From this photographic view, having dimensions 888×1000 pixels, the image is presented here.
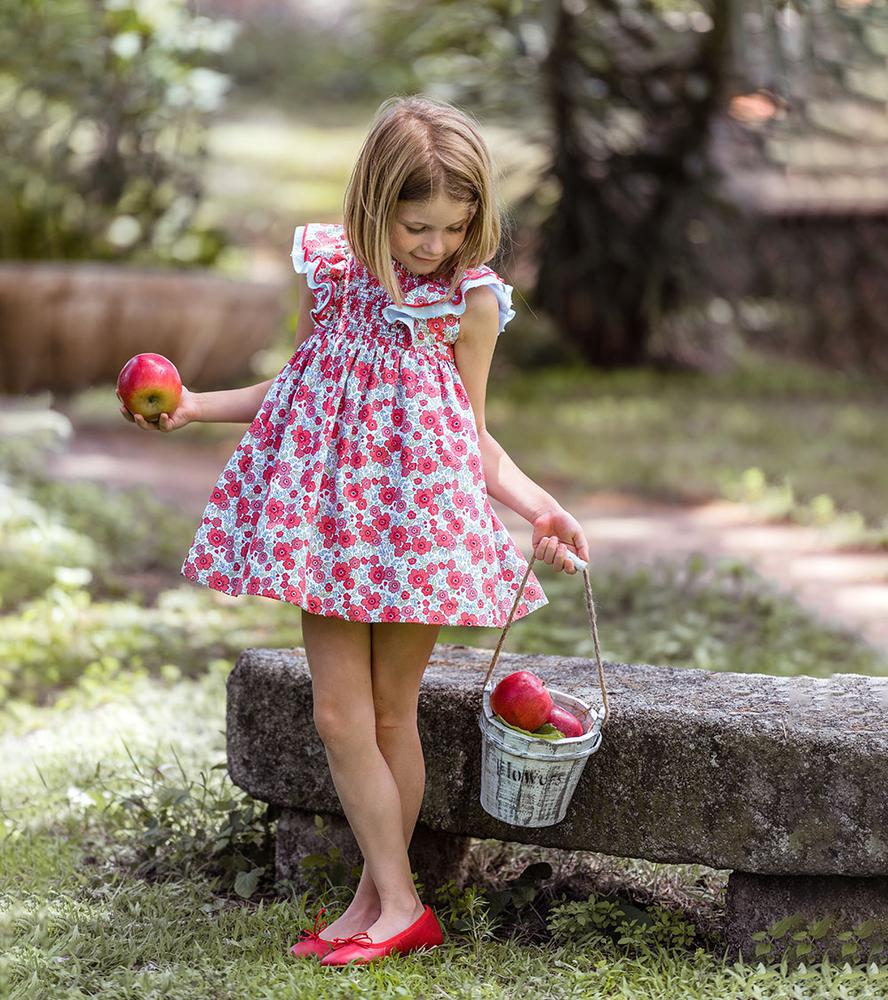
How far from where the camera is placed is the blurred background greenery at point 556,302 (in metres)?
4.98

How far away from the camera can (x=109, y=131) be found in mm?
8906

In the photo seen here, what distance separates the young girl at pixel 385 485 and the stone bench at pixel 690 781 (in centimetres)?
18

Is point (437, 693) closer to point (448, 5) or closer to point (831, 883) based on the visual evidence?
point (831, 883)

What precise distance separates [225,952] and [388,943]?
311 millimetres

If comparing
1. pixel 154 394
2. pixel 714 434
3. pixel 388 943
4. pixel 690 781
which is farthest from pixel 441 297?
pixel 714 434

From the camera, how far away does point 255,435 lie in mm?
2586

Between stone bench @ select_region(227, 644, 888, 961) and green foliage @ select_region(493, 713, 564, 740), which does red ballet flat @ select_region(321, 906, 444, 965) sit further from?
green foliage @ select_region(493, 713, 564, 740)

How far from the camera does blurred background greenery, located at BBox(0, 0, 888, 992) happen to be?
498cm

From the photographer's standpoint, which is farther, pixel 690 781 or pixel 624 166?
pixel 624 166

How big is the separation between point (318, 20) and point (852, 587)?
16.6 meters

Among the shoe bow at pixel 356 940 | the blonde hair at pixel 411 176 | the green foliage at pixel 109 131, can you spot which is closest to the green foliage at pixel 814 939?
the shoe bow at pixel 356 940

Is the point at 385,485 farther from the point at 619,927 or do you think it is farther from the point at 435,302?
the point at 619,927

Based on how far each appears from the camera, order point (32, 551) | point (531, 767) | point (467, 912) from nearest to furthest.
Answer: point (531, 767) < point (467, 912) < point (32, 551)

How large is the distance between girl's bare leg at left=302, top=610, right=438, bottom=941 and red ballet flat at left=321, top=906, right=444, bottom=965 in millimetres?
15
